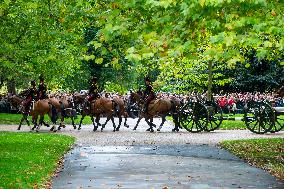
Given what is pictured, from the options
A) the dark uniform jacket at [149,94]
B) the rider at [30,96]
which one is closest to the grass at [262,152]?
the dark uniform jacket at [149,94]

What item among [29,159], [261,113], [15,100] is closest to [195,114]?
[261,113]

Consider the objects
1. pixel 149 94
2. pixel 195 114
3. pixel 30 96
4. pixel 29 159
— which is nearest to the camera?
pixel 29 159

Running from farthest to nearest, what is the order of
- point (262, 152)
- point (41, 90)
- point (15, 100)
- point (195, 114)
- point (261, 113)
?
point (15, 100)
point (41, 90)
point (195, 114)
point (261, 113)
point (262, 152)

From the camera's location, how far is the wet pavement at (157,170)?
11.3 metres

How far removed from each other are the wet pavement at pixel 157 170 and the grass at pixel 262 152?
317 mm

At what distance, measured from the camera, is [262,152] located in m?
17.7

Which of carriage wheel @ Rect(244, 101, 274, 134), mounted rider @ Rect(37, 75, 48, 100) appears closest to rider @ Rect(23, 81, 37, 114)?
mounted rider @ Rect(37, 75, 48, 100)

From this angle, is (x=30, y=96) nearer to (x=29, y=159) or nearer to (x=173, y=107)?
(x=173, y=107)

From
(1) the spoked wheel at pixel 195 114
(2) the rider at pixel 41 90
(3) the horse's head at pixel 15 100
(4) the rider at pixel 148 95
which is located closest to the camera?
(1) the spoked wheel at pixel 195 114

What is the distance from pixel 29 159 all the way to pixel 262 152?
6562mm

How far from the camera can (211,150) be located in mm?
18516

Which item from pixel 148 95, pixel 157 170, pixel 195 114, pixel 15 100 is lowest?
pixel 157 170

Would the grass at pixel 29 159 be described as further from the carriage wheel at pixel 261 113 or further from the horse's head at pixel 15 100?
the horse's head at pixel 15 100

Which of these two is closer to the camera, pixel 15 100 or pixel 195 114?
pixel 195 114
